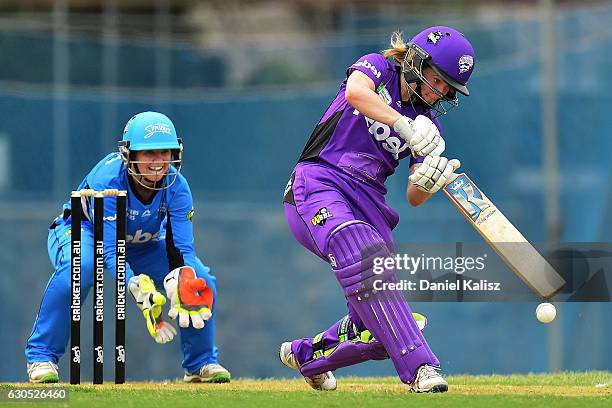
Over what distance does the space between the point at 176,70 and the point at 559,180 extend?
3.59 m

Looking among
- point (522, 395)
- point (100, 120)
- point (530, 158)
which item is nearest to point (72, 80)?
point (100, 120)

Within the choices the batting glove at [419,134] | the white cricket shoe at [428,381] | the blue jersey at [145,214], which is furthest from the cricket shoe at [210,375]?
the batting glove at [419,134]

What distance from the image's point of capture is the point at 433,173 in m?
6.14

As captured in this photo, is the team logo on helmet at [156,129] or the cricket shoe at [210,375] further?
the cricket shoe at [210,375]

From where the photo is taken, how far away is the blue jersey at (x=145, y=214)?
7.11 m

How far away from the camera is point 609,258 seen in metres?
6.51

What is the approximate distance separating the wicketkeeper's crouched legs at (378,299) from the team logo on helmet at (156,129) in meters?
1.46

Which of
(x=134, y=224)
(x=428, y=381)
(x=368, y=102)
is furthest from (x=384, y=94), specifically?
(x=134, y=224)

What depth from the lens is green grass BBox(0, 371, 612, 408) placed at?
557cm

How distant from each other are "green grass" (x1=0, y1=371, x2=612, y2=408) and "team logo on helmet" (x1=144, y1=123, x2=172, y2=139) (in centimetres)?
132

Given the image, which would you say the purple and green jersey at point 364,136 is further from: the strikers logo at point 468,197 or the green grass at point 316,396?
the green grass at point 316,396

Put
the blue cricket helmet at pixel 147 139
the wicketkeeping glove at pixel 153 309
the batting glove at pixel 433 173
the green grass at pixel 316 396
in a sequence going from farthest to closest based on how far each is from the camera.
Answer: the blue cricket helmet at pixel 147 139, the wicketkeeping glove at pixel 153 309, the batting glove at pixel 433 173, the green grass at pixel 316 396

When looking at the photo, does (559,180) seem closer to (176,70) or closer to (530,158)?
(530,158)

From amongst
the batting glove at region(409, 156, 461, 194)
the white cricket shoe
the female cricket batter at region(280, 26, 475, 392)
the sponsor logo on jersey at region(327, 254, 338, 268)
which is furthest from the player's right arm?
the white cricket shoe
